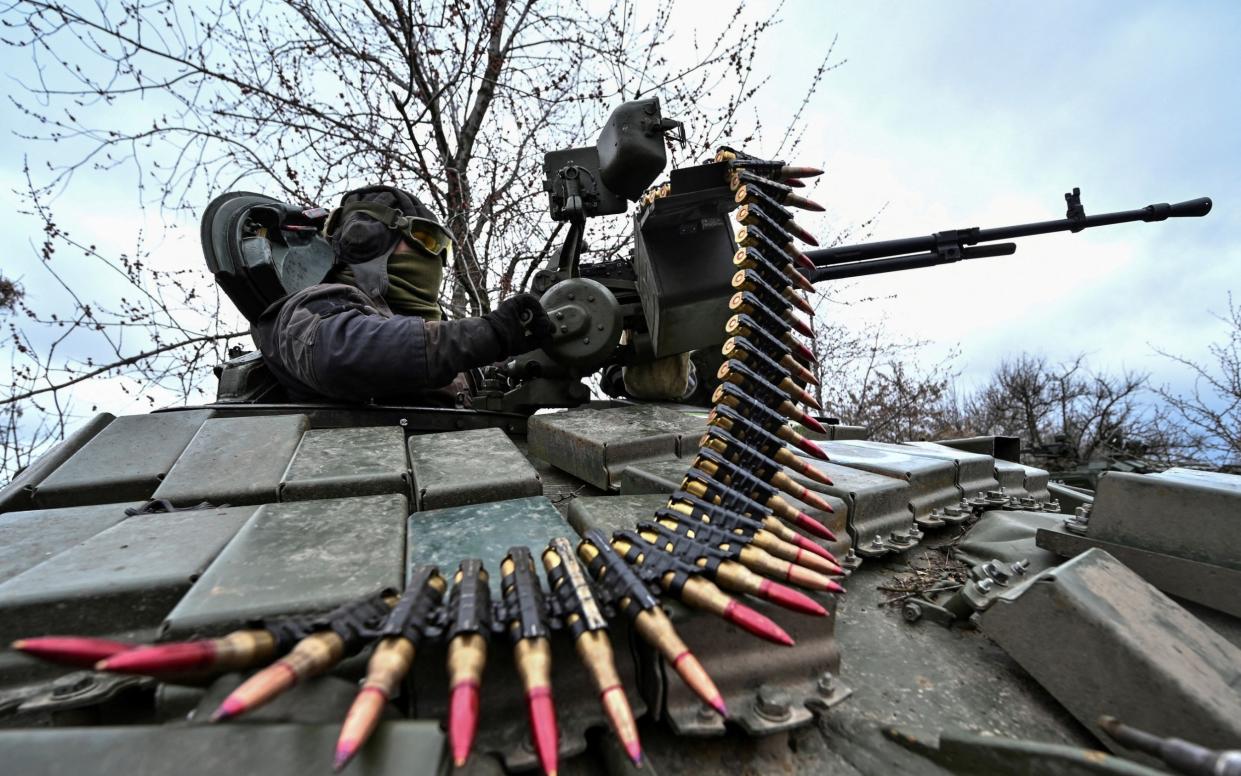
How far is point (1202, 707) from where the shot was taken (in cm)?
122

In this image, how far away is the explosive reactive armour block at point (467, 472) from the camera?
1982 mm

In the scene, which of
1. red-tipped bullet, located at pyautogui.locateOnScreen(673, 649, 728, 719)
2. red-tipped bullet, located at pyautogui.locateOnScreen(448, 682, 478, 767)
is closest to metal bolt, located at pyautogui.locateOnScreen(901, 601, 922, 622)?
red-tipped bullet, located at pyautogui.locateOnScreen(673, 649, 728, 719)

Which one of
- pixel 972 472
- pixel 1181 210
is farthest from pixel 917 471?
pixel 1181 210

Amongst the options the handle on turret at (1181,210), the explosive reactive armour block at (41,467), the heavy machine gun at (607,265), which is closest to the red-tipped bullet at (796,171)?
the heavy machine gun at (607,265)

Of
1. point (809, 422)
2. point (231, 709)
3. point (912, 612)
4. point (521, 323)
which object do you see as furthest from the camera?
point (521, 323)

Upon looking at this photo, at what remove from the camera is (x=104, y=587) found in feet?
4.28

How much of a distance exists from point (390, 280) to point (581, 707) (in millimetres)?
3258

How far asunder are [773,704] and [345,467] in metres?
1.62

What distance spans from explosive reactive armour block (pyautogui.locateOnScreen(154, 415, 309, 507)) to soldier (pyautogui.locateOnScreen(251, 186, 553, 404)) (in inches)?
16.9

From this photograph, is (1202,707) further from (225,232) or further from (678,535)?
(225,232)

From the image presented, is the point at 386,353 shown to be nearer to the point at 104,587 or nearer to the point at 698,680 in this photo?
the point at 104,587

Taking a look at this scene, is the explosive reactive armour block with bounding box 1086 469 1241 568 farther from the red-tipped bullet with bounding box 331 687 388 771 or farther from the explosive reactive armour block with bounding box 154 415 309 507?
the explosive reactive armour block with bounding box 154 415 309 507

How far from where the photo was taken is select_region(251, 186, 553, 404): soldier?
A: 9.68ft

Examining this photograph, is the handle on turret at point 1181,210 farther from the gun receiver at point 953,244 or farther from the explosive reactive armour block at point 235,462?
the explosive reactive armour block at point 235,462
